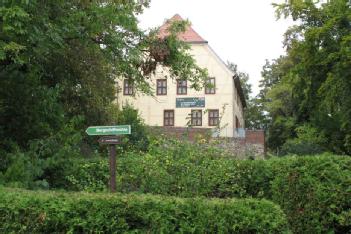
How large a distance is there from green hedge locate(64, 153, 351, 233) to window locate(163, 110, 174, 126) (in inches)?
1518

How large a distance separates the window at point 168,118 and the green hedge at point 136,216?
147 feet

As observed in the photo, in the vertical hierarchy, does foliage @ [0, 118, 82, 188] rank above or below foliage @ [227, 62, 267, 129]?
below

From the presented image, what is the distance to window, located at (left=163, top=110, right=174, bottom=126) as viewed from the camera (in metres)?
51.0

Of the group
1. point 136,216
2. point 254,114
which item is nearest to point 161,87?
point 254,114

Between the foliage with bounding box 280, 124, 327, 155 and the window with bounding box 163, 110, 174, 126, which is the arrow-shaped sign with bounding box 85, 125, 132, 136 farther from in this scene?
the window with bounding box 163, 110, 174, 126

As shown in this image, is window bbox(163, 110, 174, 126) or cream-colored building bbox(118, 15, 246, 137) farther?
window bbox(163, 110, 174, 126)

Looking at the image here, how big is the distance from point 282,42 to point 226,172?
89.8ft

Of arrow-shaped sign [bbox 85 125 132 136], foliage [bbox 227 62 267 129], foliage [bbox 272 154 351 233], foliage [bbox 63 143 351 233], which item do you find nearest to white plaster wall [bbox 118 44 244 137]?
foliage [bbox 227 62 267 129]

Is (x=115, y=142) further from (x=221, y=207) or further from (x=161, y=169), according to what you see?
(x=221, y=207)

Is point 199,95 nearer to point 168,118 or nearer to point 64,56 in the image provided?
point 168,118

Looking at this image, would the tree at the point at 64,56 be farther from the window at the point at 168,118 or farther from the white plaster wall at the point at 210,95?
the window at the point at 168,118

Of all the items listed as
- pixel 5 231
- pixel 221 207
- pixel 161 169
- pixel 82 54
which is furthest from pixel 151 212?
pixel 82 54

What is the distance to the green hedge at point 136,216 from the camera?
5.92 meters

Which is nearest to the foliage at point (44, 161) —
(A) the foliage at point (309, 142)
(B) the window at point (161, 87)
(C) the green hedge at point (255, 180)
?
(C) the green hedge at point (255, 180)
